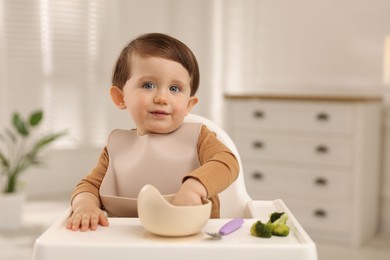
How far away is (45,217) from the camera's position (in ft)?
13.7

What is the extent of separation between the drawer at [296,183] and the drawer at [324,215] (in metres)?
0.05

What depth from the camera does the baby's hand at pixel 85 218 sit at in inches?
39.2

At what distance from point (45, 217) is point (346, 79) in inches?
95.5

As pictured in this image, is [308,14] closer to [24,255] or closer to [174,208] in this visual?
[24,255]

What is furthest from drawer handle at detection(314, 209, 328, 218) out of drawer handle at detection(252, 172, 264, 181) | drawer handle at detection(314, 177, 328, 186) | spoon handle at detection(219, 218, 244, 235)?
spoon handle at detection(219, 218, 244, 235)

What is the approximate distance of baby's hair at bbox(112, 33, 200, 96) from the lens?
114cm

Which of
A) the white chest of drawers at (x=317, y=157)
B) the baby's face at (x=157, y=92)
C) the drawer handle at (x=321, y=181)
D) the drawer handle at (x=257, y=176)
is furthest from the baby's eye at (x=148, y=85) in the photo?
the drawer handle at (x=257, y=176)

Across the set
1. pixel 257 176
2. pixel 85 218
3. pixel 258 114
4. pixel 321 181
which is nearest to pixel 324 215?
pixel 321 181

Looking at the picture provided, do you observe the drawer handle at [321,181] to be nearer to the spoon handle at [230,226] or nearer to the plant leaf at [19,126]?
the plant leaf at [19,126]

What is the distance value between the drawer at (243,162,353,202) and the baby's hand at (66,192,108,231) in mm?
2706

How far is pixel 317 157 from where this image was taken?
3.66m

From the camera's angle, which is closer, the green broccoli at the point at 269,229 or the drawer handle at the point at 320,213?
the green broccoli at the point at 269,229

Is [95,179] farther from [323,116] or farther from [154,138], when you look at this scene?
[323,116]

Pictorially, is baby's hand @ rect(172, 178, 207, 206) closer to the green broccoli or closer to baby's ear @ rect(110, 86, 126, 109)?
the green broccoli
